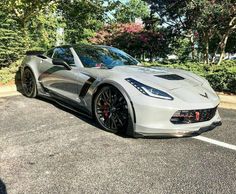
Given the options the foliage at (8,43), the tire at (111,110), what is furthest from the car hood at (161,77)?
the foliage at (8,43)

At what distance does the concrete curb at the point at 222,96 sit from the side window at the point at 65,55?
1909 millimetres

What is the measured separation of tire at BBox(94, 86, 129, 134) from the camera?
15.4 feet

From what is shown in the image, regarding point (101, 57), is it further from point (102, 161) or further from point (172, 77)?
point (102, 161)

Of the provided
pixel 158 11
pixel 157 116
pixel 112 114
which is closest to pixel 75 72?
pixel 112 114

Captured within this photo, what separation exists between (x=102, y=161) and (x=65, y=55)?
2743 mm

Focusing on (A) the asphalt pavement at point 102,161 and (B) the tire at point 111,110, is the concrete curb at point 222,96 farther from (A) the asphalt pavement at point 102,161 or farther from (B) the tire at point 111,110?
(B) the tire at point 111,110

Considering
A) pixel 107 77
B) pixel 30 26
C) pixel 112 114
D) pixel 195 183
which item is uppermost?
pixel 30 26

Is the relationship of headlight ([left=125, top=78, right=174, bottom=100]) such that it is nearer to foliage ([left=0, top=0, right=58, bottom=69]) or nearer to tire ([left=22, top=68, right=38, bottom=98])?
tire ([left=22, top=68, right=38, bottom=98])

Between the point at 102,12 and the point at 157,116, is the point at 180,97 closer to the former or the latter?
the point at 157,116

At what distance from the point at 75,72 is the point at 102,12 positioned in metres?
7.52

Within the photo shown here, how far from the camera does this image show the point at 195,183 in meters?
3.43

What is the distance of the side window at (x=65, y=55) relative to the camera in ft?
19.4

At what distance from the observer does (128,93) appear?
15.1 feet

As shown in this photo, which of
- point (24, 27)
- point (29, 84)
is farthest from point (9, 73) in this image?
point (24, 27)
